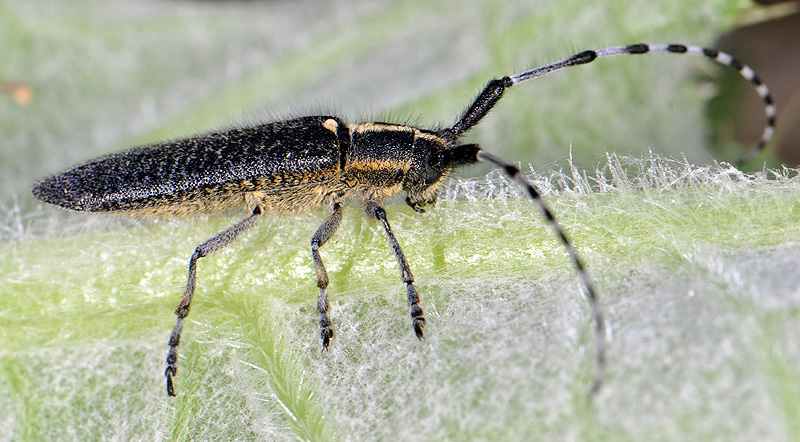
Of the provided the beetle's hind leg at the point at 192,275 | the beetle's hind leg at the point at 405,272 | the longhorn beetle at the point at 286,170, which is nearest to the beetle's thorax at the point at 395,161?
the longhorn beetle at the point at 286,170

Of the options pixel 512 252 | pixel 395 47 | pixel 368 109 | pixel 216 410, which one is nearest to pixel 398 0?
pixel 395 47

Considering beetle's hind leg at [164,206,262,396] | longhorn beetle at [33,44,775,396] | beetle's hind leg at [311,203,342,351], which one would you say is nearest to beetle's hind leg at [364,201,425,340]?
beetle's hind leg at [311,203,342,351]

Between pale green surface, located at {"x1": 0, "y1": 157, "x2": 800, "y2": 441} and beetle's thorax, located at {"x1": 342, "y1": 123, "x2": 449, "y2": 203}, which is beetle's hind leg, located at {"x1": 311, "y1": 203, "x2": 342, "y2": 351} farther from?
beetle's thorax, located at {"x1": 342, "y1": 123, "x2": 449, "y2": 203}

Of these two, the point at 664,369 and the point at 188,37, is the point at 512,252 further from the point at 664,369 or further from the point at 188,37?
the point at 188,37

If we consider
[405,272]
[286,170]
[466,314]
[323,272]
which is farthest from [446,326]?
[286,170]

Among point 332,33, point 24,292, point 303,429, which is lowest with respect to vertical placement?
point 303,429

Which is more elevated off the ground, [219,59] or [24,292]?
[219,59]

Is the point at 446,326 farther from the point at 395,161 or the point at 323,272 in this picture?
the point at 395,161
